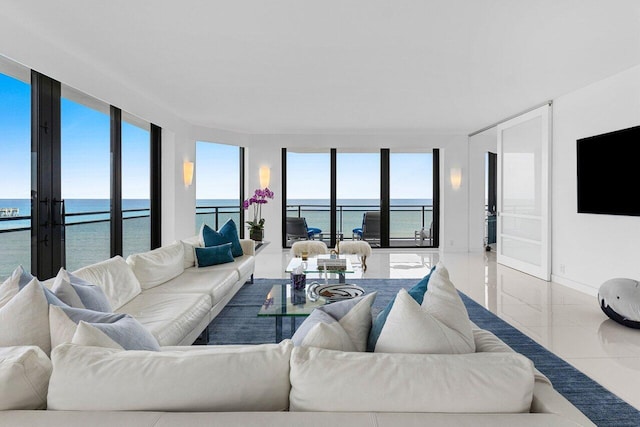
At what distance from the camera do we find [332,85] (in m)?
4.92

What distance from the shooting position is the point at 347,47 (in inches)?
145

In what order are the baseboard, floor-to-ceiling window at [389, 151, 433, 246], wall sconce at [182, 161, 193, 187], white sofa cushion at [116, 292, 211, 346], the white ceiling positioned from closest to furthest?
1. white sofa cushion at [116, 292, 211, 346]
2. the white ceiling
3. the baseboard
4. wall sconce at [182, 161, 193, 187]
5. floor-to-ceiling window at [389, 151, 433, 246]

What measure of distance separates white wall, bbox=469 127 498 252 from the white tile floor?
1092mm

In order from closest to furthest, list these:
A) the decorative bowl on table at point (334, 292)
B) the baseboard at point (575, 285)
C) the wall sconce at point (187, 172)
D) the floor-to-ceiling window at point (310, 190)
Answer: the decorative bowl on table at point (334, 292), the baseboard at point (575, 285), the wall sconce at point (187, 172), the floor-to-ceiling window at point (310, 190)

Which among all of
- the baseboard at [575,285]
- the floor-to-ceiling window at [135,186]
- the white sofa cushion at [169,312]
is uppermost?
the floor-to-ceiling window at [135,186]

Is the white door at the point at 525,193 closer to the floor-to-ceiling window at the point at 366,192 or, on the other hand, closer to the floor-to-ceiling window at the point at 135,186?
the floor-to-ceiling window at the point at 366,192

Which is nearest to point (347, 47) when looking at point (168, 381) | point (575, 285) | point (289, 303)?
point (289, 303)

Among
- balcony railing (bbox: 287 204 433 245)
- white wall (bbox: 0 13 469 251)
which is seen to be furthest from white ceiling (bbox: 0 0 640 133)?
balcony railing (bbox: 287 204 433 245)

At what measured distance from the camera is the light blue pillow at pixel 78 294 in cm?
190

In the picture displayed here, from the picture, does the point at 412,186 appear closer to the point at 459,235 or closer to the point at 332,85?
the point at 459,235

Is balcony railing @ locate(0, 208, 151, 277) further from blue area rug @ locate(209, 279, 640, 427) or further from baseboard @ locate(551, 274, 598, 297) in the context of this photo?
baseboard @ locate(551, 274, 598, 297)

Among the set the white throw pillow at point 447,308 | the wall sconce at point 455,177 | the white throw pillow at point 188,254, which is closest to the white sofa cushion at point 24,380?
the white throw pillow at point 447,308

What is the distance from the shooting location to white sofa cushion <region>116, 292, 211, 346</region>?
247cm

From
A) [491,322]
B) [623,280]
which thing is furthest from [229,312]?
[623,280]
